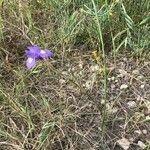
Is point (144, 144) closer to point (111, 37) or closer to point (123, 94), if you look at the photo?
point (123, 94)

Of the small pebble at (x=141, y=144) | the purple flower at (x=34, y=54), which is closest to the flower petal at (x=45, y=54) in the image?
the purple flower at (x=34, y=54)

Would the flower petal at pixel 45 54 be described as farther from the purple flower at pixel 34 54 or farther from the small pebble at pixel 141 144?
the small pebble at pixel 141 144

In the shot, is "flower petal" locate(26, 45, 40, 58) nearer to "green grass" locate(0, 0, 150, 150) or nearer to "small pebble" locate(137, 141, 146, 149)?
"green grass" locate(0, 0, 150, 150)

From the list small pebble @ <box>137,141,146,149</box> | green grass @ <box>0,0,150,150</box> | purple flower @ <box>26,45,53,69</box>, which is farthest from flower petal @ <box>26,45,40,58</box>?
small pebble @ <box>137,141,146,149</box>

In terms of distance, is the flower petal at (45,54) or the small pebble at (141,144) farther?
the flower petal at (45,54)

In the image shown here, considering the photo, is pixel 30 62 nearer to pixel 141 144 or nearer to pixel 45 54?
pixel 45 54

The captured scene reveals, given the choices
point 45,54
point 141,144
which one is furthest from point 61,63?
point 141,144

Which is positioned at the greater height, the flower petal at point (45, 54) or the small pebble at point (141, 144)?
the flower petal at point (45, 54)
